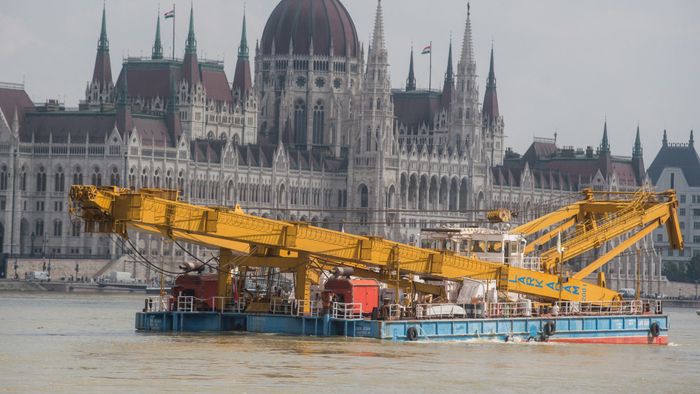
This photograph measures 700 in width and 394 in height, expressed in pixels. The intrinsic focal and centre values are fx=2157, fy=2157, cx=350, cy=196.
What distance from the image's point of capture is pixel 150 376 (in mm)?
63656

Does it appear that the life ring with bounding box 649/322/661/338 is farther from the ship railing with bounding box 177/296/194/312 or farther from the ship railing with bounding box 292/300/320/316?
the ship railing with bounding box 177/296/194/312

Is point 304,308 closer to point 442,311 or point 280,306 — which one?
point 280,306

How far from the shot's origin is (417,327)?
78.4 meters

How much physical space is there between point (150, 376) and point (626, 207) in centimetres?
3135

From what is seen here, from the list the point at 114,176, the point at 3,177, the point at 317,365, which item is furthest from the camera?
the point at 3,177

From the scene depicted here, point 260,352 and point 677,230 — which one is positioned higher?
point 677,230

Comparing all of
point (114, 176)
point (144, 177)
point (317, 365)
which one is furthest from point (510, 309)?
point (144, 177)

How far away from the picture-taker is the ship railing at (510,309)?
8225 cm

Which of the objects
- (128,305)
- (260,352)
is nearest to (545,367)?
(260,352)

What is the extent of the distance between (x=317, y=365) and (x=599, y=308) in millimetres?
22603

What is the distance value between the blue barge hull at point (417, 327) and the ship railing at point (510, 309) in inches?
31.1

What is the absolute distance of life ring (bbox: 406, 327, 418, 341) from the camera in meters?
78.0

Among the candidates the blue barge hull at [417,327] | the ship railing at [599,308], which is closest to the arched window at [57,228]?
the ship railing at [599,308]

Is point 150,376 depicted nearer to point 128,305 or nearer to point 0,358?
point 0,358
